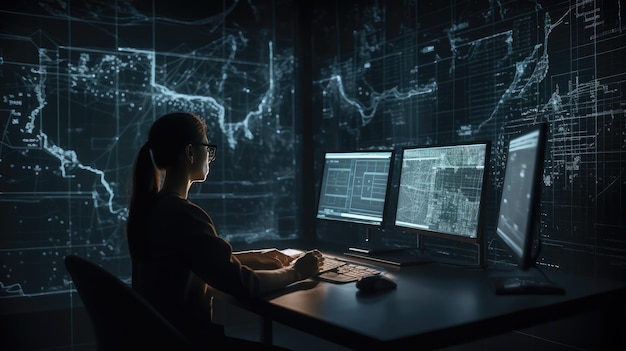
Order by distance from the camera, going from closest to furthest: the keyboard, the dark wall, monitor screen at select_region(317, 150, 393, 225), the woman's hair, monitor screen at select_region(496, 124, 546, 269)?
monitor screen at select_region(496, 124, 546, 269) → the woman's hair → the keyboard → monitor screen at select_region(317, 150, 393, 225) → the dark wall

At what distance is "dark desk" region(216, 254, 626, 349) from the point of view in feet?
4.12

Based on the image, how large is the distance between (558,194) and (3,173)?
2667mm

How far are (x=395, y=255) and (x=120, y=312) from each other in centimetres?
129

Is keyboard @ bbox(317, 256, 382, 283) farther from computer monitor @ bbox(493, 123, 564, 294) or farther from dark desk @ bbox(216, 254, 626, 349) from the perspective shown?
computer monitor @ bbox(493, 123, 564, 294)

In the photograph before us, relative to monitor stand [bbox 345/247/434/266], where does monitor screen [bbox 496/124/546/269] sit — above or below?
above

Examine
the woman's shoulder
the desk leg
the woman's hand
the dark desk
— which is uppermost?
the woman's shoulder

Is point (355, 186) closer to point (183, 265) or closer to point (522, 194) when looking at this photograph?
point (522, 194)

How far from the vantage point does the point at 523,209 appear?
158 centimetres

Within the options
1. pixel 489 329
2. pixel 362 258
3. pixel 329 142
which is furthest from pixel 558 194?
pixel 329 142

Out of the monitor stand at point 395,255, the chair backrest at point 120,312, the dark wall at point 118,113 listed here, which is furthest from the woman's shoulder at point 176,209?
the dark wall at point 118,113

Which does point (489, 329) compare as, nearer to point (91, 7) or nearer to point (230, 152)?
point (230, 152)

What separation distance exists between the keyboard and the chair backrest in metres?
0.63

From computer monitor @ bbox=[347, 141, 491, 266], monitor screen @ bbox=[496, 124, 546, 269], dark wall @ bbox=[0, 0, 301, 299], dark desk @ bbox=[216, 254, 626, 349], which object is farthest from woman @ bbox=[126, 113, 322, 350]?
dark wall @ bbox=[0, 0, 301, 299]

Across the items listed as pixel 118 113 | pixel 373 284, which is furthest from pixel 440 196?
pixel 118 113
